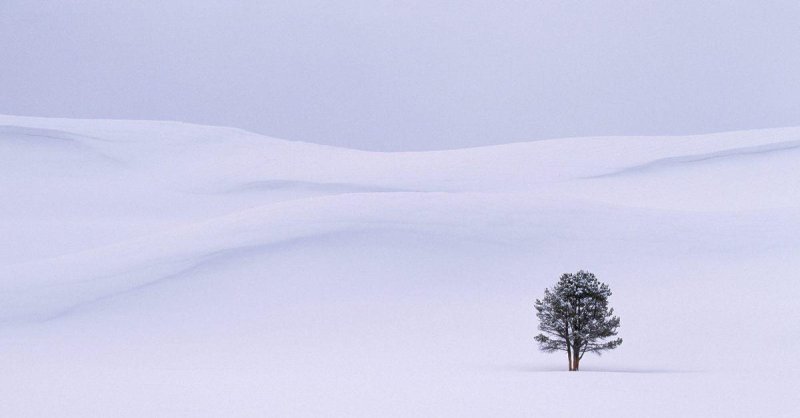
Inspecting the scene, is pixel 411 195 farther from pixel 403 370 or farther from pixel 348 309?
pixel 403 370

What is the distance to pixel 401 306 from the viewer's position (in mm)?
22531

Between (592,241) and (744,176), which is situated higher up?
(744,176)

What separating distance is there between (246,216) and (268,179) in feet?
43.3

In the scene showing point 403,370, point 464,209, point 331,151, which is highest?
point 331,151

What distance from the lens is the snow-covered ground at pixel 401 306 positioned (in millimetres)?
15000

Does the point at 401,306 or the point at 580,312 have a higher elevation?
the point at 401,306

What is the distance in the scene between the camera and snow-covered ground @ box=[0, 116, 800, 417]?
15.0 metres

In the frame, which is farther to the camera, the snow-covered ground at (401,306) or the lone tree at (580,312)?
the lone tree at (580,312)

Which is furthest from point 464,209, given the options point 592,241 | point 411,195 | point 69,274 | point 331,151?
point 331,151

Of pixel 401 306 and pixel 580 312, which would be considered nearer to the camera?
pixel 580 312

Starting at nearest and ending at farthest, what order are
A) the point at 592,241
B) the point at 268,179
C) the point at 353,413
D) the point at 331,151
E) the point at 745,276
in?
the point at 353,413, the point at 745,276, the point at 592,241, the point at 268,179, the point at 331,151

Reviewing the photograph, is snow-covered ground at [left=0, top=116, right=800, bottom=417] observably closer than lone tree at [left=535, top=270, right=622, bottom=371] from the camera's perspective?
Yes

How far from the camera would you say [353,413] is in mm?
13641

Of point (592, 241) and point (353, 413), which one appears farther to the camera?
point (592, 241)
